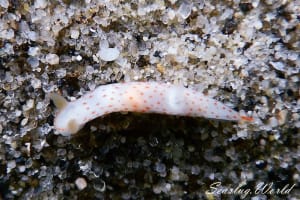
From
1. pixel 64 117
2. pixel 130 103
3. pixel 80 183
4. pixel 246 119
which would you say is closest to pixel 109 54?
pixel 130 103

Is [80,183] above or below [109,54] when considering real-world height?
below

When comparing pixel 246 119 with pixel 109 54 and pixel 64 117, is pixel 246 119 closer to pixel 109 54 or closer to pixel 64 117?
pixel 109 54

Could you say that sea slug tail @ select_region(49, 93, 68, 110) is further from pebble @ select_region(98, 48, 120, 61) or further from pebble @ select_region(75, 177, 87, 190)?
pebble @ select_region(75, 177, 87, 190)

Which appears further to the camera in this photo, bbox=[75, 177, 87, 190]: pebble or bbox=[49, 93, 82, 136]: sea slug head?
bbox=[75, 177, 87, 190]: pebble

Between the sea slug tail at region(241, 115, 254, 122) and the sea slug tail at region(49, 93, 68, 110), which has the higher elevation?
the sea slug tail at region(49, 93, 68, 110)

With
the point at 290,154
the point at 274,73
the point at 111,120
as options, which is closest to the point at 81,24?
the point at 111,120

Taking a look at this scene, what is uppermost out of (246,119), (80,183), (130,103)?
(130,103)

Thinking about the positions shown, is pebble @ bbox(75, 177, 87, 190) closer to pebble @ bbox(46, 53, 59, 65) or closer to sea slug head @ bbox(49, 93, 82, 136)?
sea slug head @ bbox(49, 93, 82, 136)

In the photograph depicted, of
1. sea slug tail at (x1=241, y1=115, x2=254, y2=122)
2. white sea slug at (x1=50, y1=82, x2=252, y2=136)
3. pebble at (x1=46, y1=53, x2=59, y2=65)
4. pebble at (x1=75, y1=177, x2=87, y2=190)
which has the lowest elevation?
pebble at (x1=75, y1=177, x2=87, y2=190)

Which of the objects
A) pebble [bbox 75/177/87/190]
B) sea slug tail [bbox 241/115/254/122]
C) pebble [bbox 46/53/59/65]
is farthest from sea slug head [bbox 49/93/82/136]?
sea slug tail [bbox 241/115/254/122]
